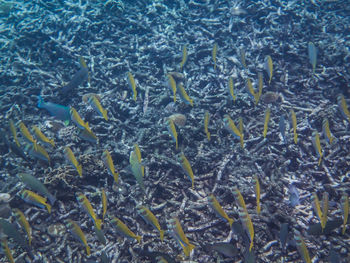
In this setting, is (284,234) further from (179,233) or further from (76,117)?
(76,117)

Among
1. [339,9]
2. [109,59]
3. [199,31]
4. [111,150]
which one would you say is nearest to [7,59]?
[109,59]

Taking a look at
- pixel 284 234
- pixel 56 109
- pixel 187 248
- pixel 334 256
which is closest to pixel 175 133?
pixel 187 248

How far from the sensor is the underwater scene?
2998 mm

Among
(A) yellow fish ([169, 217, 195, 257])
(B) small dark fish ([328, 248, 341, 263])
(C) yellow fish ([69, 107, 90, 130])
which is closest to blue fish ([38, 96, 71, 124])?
(C) yellow fish ([69, 107, 90, 130])

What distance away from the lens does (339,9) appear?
23.3 ft

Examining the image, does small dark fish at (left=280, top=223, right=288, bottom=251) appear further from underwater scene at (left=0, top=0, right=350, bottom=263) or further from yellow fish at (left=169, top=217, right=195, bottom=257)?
yellow fish at (left=169, top=217, right=195, bottom=257)

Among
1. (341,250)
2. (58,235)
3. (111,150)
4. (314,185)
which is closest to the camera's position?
(341,250)

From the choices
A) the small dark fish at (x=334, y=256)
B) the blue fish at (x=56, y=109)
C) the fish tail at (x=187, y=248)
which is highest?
the blue fish at (x=56, y=109)

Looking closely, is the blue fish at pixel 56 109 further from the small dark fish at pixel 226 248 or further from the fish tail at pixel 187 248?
the small dark fish at pixel 226 248

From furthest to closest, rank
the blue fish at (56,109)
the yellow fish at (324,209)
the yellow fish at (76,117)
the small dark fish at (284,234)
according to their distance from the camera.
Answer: the blue fish at (56,109) → the yellow fish at (76,117) → the small dark fish at (284,234) → the yellow fish at (324,209)

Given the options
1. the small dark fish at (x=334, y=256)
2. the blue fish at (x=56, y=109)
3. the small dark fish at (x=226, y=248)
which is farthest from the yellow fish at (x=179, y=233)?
the blue fish at (x=56, y=109)

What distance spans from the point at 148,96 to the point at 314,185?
12.6ft

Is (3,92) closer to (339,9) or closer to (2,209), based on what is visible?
(2,209)

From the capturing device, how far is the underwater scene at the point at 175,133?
3.00 m
